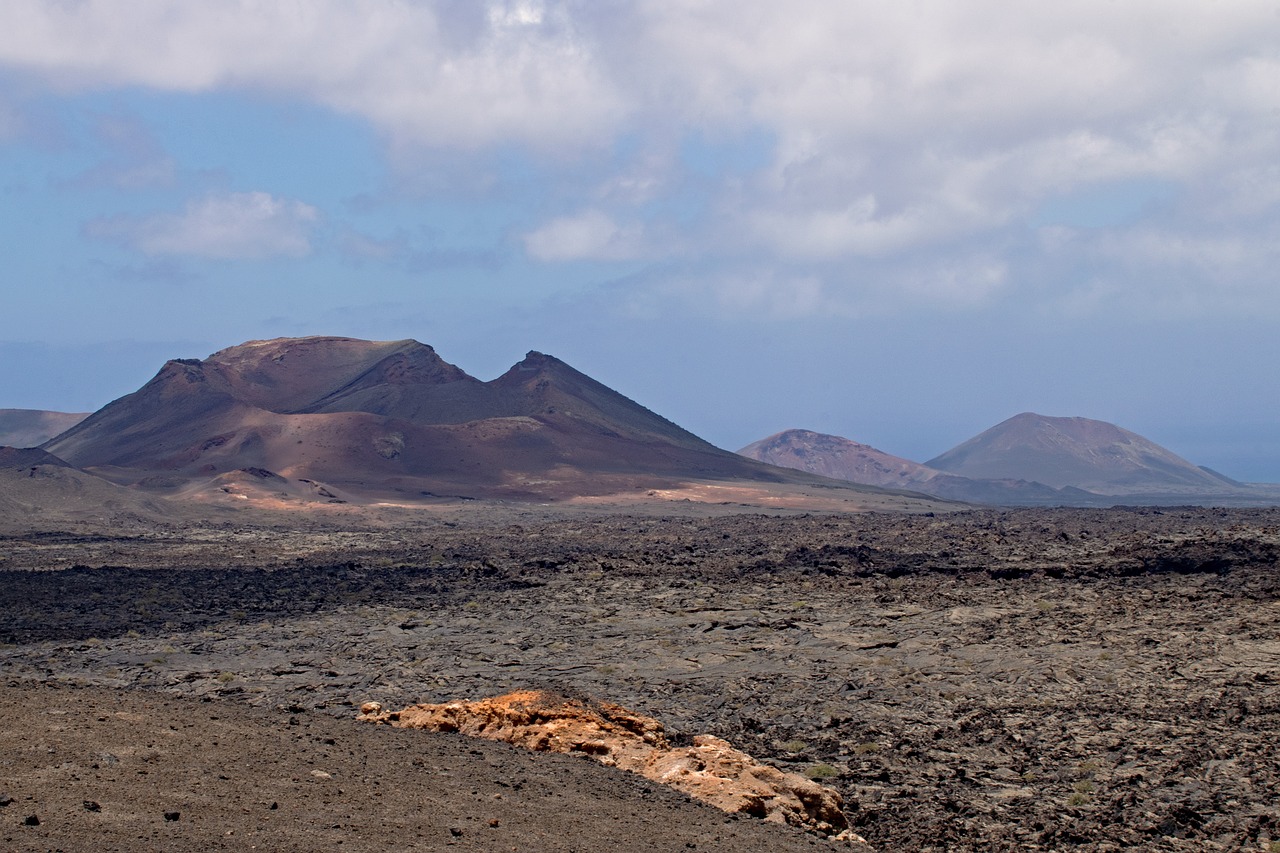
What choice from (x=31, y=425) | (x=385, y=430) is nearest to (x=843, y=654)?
(x=385, y=430)

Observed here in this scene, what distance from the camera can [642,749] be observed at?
1277 cm

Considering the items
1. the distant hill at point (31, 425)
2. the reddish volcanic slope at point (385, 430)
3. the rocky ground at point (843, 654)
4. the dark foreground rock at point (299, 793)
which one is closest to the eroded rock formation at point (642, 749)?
the dark foreground rock at point (299, 793)

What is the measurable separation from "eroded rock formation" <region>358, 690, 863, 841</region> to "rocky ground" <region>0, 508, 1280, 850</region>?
2.55ft

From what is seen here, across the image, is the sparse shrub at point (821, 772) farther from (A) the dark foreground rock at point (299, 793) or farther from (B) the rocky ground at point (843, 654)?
(A) the dark foreground rock at point (299, 793)

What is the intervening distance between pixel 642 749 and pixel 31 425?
179 m

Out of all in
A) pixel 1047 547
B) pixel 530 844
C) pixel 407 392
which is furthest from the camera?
pixel 407 392

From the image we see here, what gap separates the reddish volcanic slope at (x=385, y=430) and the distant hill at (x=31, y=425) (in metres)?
37.5

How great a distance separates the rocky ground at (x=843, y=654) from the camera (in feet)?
42.3

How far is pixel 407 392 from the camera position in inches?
4882

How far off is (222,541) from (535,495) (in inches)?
1553

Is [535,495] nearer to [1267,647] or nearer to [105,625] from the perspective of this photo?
[105,625]

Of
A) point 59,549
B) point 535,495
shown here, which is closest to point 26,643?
point 59,549

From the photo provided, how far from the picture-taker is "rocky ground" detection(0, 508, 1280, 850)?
42.3ft

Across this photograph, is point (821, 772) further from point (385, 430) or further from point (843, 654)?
point (385, 430)
